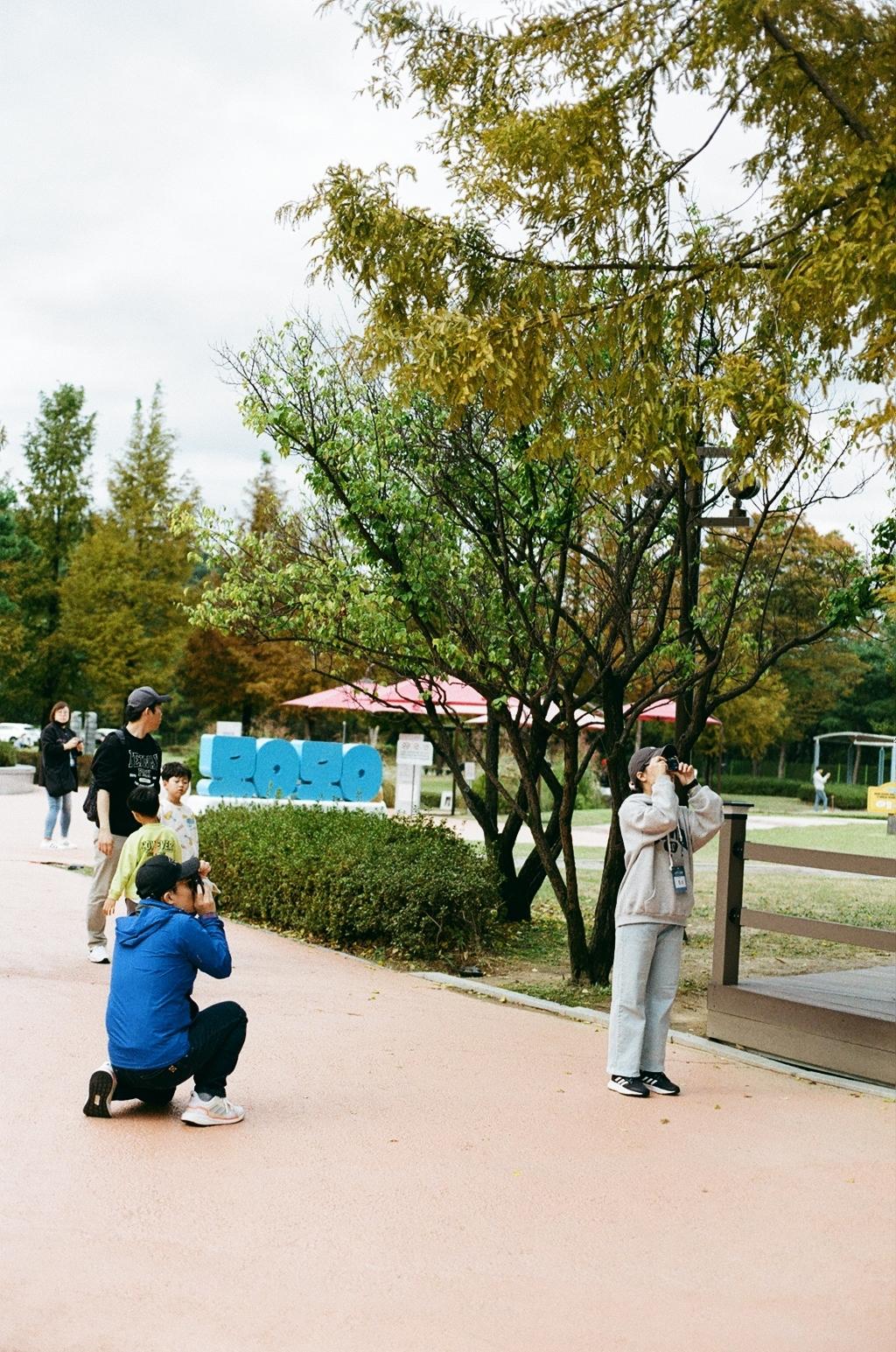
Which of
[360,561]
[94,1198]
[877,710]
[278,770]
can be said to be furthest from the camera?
[877,710]

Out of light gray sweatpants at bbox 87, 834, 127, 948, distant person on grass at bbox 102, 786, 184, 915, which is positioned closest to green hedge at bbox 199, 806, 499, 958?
light gray sweatpants at bbox 87, 834, 127, 948

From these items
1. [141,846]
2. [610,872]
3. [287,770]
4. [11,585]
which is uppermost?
[11,585]

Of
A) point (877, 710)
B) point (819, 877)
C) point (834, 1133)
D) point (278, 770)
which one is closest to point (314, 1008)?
point (834, 1133)

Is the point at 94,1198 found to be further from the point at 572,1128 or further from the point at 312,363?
the point at 312,363

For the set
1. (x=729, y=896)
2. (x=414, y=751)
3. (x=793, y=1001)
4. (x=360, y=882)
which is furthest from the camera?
(x=414, y=751)

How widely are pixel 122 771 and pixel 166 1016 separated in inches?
133

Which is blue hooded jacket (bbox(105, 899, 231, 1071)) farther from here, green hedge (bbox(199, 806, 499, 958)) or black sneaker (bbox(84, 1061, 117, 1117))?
green hedge (bbox(199, 806, 499, 958))

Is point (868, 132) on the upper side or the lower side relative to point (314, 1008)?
upper

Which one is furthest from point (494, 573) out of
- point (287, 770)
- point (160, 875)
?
point (287, 770)

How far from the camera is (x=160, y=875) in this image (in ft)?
18.6

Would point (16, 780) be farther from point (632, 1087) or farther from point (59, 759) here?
point (632, 1087)

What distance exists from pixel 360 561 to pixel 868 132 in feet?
15.8

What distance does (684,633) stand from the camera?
379 inches

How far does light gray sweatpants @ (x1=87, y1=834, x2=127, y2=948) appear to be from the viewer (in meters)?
8.90
